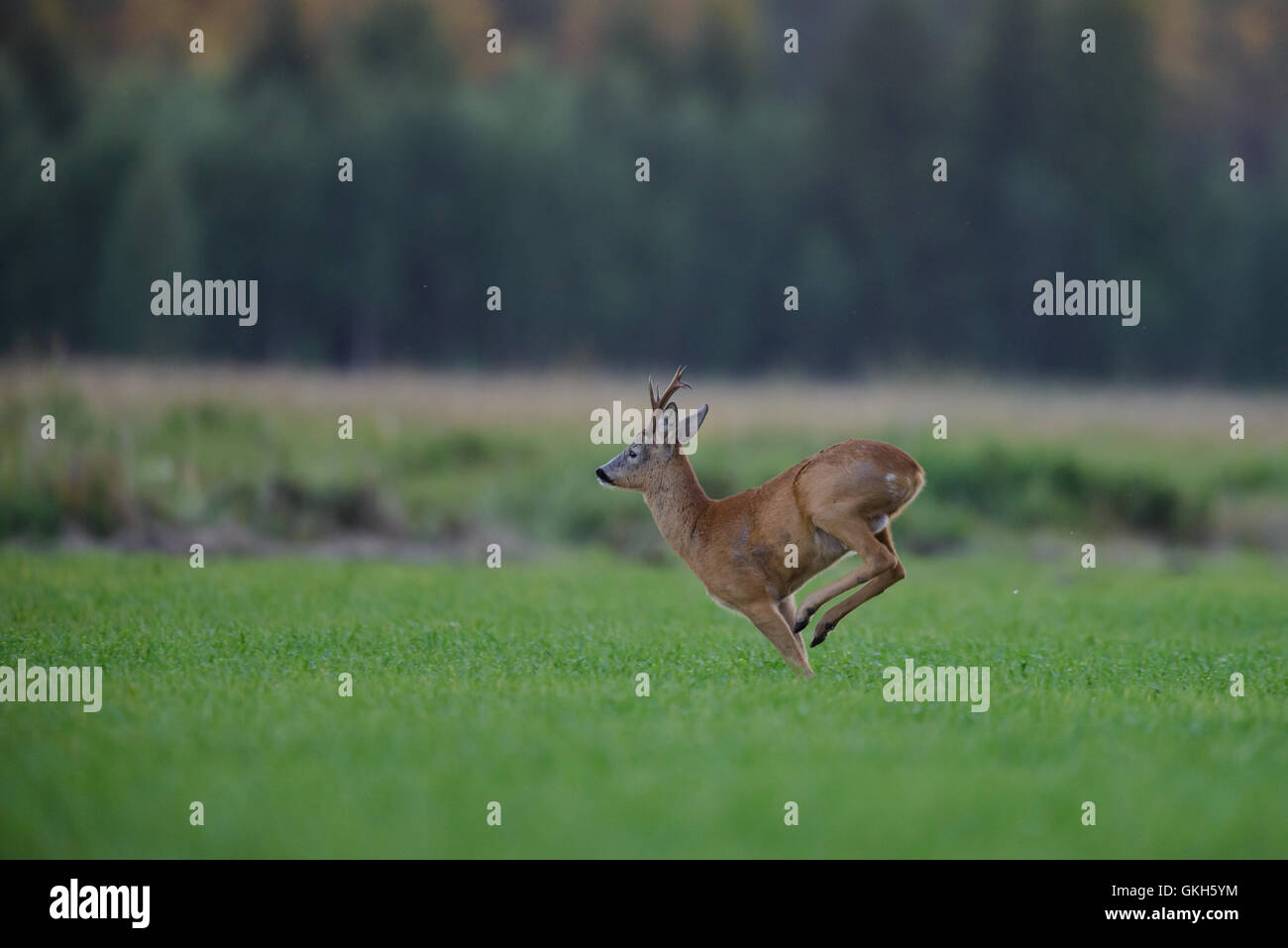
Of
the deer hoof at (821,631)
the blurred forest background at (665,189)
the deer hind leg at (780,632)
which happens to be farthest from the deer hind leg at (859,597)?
the blurred forest background at (665,189)

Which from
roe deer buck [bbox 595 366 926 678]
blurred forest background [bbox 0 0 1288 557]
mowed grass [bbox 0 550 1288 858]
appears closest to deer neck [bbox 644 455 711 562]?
roe deer buck [bbox 595 366 926 678]

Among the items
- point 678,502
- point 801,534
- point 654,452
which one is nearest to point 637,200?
point 654,452

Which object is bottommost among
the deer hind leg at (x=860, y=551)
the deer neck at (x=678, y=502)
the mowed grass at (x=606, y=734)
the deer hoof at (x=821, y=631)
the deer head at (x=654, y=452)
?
the mowed grass at (x=606, y=734)

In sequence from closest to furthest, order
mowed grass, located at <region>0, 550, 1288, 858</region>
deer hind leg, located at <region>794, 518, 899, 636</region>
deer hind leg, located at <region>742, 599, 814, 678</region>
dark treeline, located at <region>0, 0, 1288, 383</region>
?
mowed grass, located at <region>0, 550, 1288, 858</region> → deer hind leg, located at <region>794, 518, 899, 636</region> → deer hind leg, located at <region>742, 599, 814, 678</region> → dark treeline, located at <region>0, 0, 1288, 383</region>

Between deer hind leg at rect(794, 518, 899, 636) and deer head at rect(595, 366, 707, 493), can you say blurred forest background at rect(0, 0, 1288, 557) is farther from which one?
deer hind leg at rect(794, 518, 899, 636)

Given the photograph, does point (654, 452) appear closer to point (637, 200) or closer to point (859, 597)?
point (859, 597)

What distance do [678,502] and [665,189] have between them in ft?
117

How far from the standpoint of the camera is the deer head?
11.0 meters

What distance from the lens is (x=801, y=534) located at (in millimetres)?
10211

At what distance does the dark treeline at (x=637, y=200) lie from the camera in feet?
135

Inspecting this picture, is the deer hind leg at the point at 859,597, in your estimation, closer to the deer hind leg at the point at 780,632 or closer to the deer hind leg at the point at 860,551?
the deer hind leg at the point at 860,551

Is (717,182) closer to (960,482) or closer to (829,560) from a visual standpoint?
(960,482)

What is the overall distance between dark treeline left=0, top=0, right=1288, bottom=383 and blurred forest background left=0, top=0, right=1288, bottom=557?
9cm

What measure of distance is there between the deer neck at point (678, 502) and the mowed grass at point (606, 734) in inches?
34.8
